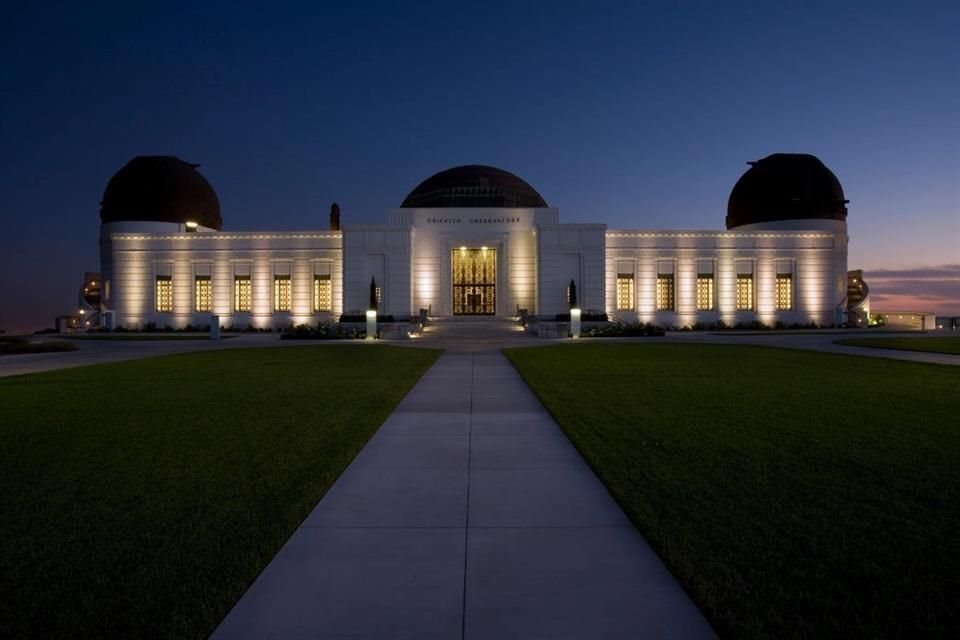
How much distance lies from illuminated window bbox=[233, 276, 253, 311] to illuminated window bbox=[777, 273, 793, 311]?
39.9 meters

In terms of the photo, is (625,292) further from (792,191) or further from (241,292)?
(241,292)

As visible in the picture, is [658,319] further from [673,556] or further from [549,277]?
[673,556]

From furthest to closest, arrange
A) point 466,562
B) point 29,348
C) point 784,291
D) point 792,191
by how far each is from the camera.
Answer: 1. point 792,191
2. point 784,291
3. point 29,348
4. point 466,562

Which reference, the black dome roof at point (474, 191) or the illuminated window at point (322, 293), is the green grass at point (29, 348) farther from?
the black dome roof at point (474, 191)

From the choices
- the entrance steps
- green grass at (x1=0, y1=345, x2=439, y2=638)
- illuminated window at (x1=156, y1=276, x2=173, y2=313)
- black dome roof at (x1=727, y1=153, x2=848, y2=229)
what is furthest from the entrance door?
green grass at (x1=0, y1=345, x2=439, y2=638)

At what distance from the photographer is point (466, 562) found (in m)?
3.89

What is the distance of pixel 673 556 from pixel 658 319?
1552 inches

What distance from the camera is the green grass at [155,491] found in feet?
10.9

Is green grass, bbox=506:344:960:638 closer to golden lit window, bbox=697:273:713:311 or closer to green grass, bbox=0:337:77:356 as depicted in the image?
green grass, bbox=0:337:77:356

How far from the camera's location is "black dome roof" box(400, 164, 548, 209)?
45500 mm

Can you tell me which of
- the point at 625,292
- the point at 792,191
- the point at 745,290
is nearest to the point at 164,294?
the point at 625,292

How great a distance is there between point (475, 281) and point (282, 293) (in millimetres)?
14338

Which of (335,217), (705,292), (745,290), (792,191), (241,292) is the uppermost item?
(792,191)

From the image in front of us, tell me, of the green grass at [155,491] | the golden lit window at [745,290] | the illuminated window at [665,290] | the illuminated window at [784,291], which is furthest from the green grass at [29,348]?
the illuminated window at [784,291]
